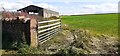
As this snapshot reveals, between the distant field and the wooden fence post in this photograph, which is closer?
the wooden fence post

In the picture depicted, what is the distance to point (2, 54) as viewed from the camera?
29.4ft

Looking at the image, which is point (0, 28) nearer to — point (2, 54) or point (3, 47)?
point (3, 47)

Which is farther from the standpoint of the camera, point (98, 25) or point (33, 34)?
point (98, 25)

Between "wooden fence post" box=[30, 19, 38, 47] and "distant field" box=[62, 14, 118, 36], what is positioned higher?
"wooden fence post" box=[30, 19, 38, 47]

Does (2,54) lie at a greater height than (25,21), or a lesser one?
lesser

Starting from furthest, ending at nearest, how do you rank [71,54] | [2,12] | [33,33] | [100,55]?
[2,12] → [33,33] → [100,55] → [71,54]

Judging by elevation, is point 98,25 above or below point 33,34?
below

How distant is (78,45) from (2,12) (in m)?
3.76

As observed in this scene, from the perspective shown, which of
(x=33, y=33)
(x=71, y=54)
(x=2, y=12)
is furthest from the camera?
(x=2, y=12)

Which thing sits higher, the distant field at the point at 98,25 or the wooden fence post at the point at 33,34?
the wooden fence post at the point at 33,34

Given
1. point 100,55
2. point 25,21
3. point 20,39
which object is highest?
point 25,21

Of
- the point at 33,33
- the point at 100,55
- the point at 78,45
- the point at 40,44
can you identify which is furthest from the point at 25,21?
the point at 100,55

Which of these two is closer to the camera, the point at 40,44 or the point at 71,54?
the point at 71,54

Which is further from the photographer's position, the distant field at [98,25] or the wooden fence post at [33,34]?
the distant field at [98,25]
